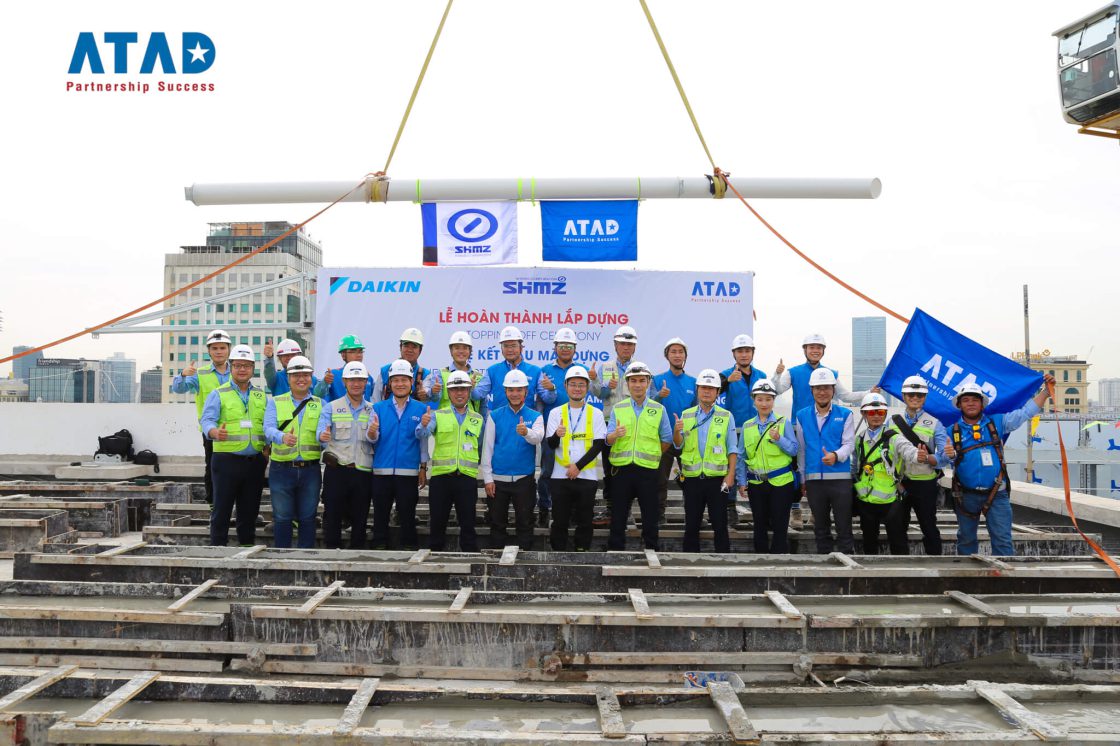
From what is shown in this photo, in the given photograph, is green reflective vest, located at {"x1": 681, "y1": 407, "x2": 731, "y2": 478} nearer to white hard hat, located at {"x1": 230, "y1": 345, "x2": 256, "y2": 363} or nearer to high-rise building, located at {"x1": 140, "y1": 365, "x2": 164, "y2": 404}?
white hard hat, located at {"x1": 230, "y1": 345, "x2": 256, "y2": 363}

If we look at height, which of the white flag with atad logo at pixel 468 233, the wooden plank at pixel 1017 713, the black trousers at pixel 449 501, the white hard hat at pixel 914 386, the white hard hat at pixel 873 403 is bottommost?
the wooden plank at pixel 1017 713

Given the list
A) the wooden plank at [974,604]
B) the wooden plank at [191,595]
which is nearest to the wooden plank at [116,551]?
the wooden plank at [191,595]

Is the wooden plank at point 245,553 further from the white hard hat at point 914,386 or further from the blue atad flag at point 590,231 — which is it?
the white hard hat at point 914,386

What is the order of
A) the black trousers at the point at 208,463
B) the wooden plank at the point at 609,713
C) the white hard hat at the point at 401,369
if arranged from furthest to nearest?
the black trousers at the point at 208,463, the white hard hat at the point at 401,369, the wooden plank at the point at 609,713

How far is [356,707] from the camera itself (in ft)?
13.0

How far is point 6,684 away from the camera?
4.28 meters

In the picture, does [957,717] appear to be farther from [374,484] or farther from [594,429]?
[374,484]

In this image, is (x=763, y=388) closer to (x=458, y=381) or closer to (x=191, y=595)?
(x=458, y=381)

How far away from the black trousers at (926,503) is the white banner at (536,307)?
3604mm

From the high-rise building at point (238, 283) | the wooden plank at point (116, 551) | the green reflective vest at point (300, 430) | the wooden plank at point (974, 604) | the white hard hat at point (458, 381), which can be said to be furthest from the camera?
the high-rise building at point (238, 283)

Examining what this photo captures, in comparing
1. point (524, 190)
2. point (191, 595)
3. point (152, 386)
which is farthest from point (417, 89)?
point (152, 386)

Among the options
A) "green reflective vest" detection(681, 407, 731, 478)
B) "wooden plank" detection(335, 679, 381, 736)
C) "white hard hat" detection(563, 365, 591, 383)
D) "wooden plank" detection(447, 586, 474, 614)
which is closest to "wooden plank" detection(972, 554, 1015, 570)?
"green reflective vest" detection(681, 407, 731, 478)

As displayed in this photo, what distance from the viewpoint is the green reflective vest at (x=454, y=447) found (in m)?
7.46

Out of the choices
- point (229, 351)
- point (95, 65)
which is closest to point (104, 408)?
point (95, 65)
